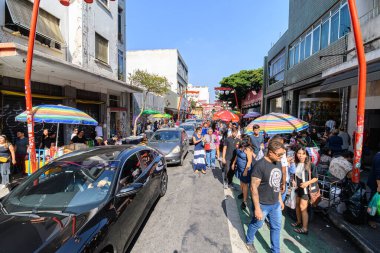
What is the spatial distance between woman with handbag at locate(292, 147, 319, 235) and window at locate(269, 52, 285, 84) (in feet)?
51.3

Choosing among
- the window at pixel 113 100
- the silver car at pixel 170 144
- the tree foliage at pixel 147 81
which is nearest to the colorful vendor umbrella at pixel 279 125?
the silver car at pixel 170 144

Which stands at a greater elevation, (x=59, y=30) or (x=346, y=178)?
(x=59, y=30)

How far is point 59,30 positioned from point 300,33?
44.8 feet

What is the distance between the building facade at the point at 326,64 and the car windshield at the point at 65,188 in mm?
7017

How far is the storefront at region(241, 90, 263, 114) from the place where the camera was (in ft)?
91.5

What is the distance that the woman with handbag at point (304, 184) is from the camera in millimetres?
3967

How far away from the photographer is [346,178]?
191 inches

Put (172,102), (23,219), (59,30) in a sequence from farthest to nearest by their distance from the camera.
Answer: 1. (172,102)
2. (59,30)
3. (23,219)

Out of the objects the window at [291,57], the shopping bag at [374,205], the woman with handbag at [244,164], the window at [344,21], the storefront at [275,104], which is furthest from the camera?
the storefront at [275,104]

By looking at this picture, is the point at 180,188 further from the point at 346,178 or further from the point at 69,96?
the point at 69,96

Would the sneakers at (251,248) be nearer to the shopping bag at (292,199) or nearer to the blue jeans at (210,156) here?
the shopping bag at (292,199)

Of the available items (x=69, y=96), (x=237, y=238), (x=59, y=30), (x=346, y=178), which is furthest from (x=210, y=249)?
(x=59, y=30)

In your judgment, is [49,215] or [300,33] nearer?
[49,215]

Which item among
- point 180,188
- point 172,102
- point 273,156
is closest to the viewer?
point 273,156
